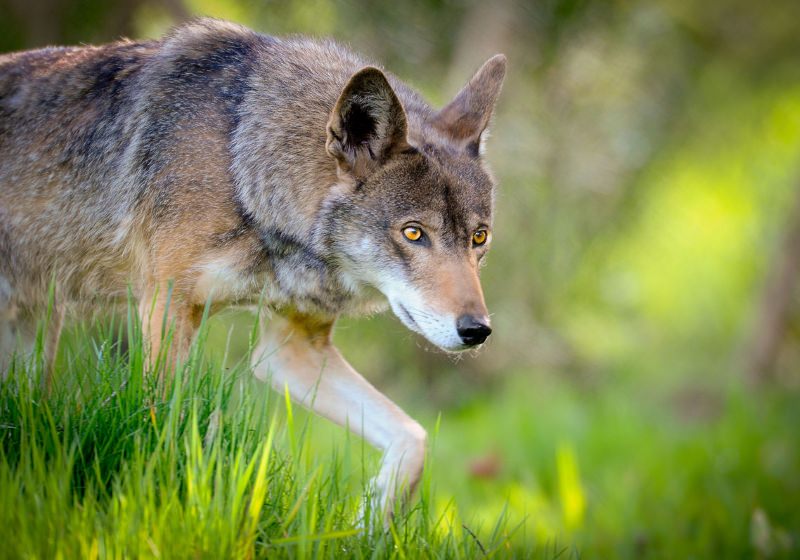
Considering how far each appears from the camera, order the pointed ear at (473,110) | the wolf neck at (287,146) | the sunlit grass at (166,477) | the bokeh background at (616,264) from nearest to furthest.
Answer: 1. the sunlit grass at (166,477)
2. the wolf neck at (287,146)
3. the pointed ear at (473,110)
4. the bokeh background at (616,264)

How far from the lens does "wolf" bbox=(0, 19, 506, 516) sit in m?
4.05

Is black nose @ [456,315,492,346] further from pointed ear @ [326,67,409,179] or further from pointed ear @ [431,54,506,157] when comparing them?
pointed ear @ [431,54,506,157]

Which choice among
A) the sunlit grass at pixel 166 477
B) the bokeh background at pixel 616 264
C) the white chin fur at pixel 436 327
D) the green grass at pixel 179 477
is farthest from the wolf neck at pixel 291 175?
the bokeh background at pixel 616 264

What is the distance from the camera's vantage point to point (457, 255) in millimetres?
4047

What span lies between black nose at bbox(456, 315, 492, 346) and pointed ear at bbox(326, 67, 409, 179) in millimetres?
809

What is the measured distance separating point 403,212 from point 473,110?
81 centimetres

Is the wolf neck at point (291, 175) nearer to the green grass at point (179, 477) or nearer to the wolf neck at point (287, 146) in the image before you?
the wolf neck at point (287, 146)

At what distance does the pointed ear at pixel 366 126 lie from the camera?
12.9 feet

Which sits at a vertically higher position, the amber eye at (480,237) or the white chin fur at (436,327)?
the amber eye at (480,237)

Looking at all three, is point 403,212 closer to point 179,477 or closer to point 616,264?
point 179,477

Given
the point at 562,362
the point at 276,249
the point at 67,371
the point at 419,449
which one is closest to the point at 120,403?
the point at 67,371

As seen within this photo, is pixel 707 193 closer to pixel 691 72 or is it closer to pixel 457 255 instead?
pixel 691 72

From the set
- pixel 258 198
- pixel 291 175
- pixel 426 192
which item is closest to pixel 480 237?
pixel 426 192

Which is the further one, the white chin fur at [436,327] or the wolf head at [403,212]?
the wolf head at [403,212]
